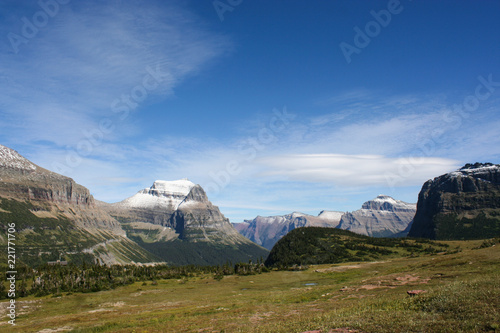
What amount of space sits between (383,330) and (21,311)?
112 meters

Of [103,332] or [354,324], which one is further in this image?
[103,332]

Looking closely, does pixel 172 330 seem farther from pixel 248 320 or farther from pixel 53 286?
pixel 53 286

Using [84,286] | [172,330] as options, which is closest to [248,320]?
[172,330]

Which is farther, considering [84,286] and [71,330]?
[84,286]

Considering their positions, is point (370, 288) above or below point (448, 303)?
below

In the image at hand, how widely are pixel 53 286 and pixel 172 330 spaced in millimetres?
153442

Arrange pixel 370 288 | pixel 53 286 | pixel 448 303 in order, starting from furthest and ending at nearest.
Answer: pixel 53 286 → pixel 370 288 → pixel 448 303

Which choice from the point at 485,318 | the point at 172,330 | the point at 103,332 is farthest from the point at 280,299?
the point at 485,318

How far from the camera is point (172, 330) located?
4097 cm

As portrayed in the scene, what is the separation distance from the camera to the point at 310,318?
36094 mm

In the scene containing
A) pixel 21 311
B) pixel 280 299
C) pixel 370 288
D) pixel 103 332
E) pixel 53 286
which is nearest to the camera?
pixel 103 332

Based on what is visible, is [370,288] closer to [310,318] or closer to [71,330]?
[310,318]

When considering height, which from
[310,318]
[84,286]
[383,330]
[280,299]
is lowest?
[84,286]

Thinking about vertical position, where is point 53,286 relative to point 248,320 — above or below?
below
